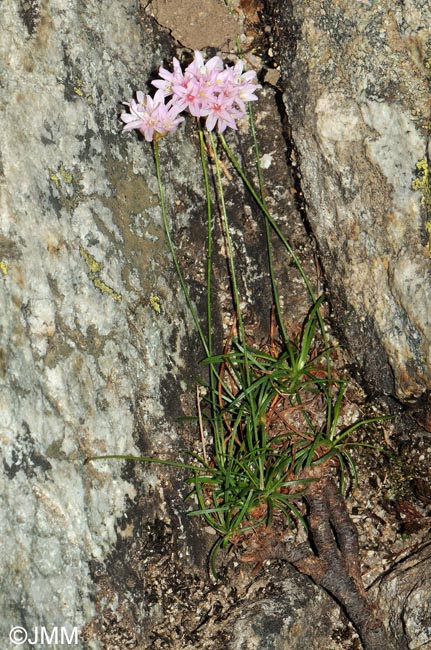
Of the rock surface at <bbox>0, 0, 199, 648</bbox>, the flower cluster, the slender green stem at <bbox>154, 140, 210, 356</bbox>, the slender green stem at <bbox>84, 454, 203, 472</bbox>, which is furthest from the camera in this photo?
the slender green stem at <bbox>154, 140, 210, 356</bbox>

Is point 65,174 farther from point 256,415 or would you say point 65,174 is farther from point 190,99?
point 256,415

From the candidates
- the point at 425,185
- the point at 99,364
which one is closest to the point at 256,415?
the point at 99,364

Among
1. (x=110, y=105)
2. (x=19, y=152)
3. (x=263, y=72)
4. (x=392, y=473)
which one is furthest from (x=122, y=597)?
(x=263, y=72)

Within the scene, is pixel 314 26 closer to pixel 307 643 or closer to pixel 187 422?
pixel 187 422

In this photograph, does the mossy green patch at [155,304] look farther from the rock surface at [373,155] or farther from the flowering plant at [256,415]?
the rock surface at [373,155]

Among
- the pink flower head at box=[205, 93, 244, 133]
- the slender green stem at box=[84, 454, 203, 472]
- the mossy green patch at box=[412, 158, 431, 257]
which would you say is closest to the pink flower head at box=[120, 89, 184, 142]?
the pink flower head at box=[205, 93, 244, 133]

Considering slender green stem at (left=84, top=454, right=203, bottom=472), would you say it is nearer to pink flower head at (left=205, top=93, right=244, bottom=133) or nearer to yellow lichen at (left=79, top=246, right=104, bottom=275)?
yellow lichen at (left=79, top=246, right=104, bottom=275)
